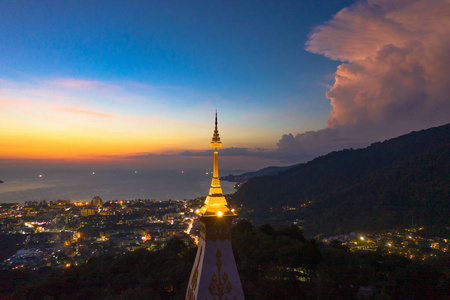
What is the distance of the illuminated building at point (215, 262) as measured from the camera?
391cm

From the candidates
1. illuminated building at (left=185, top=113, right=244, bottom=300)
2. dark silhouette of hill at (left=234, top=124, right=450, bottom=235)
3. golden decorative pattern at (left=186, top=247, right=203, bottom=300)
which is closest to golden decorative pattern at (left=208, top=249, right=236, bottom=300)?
illuminated building at (left=185, top=113, right=244, bottom=300)

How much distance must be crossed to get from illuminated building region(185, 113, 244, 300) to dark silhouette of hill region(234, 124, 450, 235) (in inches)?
1187

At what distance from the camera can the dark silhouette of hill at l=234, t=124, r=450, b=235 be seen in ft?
98.8

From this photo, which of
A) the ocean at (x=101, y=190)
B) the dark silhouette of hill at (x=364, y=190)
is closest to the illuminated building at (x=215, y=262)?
the dark silhouette of hill at (x=364, y=190)

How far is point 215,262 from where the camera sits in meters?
4.02

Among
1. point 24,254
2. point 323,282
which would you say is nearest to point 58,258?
point 24,254

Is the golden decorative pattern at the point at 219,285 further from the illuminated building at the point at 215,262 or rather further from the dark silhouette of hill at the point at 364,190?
the dark silhouette of hill at the point at 364,190

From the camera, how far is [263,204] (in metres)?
48.4

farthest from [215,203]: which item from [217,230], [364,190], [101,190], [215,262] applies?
[101,190]

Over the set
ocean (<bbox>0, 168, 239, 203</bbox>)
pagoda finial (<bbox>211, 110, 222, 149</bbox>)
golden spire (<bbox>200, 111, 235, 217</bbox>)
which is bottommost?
ocean (<bbox>0, 168, 239, 203</bbox>)

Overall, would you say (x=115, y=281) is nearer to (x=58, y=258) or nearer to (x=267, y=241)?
(x=267, y=241)

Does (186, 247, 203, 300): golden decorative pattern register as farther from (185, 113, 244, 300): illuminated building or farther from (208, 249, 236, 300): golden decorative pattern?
(208, 249, 236, 300): golden decorative pattern

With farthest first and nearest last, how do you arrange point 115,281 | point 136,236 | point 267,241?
point 136,236 < point 267,241 < point 115,281

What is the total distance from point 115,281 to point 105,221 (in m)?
27.0
